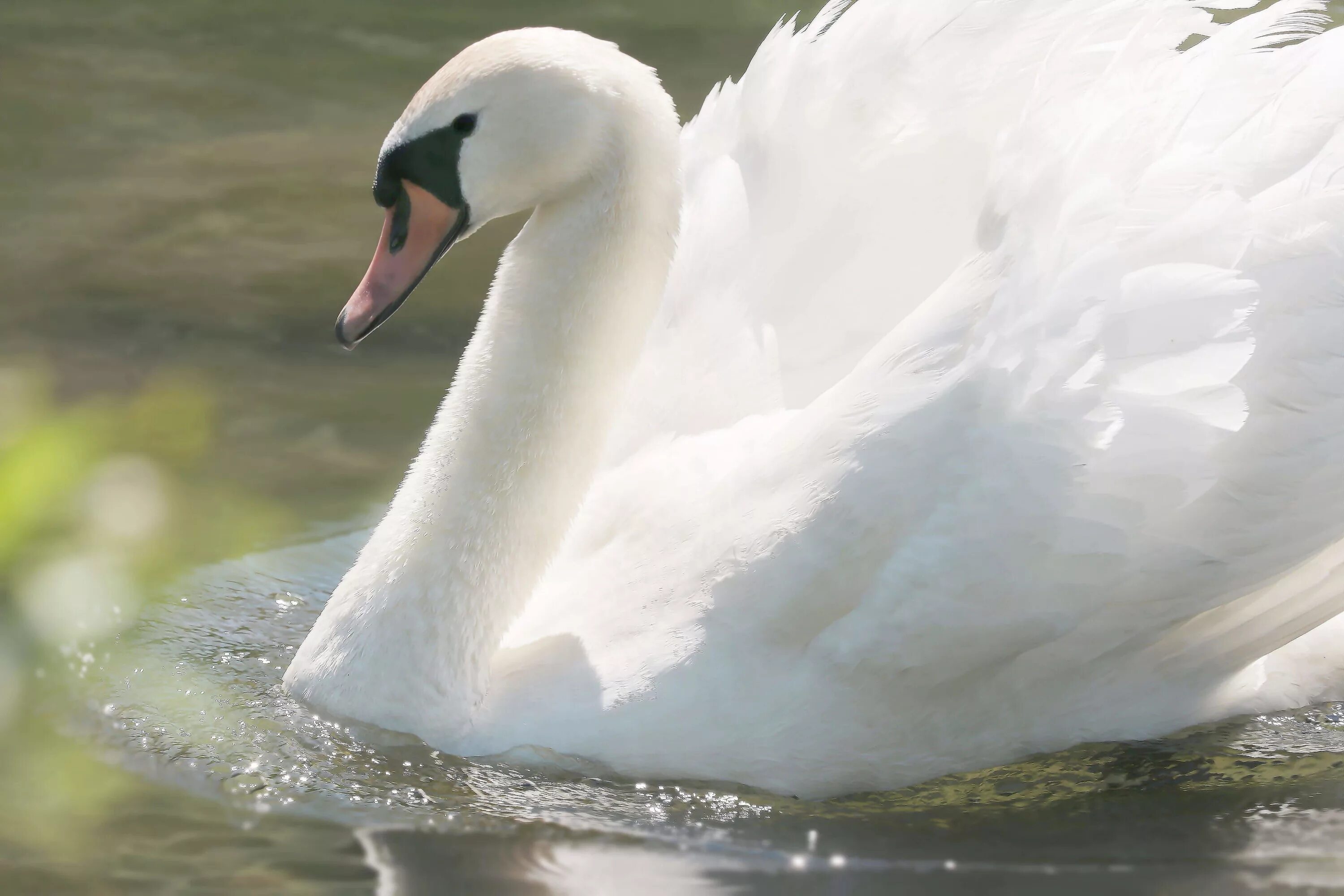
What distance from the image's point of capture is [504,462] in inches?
164

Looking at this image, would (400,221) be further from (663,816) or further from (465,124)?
(663,816)

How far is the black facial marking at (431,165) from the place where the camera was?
153 inches

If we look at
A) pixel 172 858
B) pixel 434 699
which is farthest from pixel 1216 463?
pixel 172 858

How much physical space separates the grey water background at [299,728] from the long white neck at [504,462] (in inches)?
5.8

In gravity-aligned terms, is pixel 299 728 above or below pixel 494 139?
below

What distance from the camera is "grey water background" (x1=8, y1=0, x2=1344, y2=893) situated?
11.4ft

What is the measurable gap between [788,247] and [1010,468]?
118 centimetres

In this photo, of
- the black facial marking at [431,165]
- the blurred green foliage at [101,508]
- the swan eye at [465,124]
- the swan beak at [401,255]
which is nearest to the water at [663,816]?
the blurred green foliage at [101,508]

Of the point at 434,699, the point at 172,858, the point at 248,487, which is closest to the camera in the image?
the point at 172,858

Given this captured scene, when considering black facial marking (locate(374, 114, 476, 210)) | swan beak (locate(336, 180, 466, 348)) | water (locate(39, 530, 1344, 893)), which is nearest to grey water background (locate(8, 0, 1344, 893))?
water (locate(39, 530, 1344, 893))

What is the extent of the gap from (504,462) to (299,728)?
707mm

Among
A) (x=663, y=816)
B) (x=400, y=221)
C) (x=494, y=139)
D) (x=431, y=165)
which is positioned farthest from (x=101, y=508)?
(x=663, y=816)

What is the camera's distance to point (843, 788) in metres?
3.88

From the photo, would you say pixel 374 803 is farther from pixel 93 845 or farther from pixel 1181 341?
pixel 1181 341
